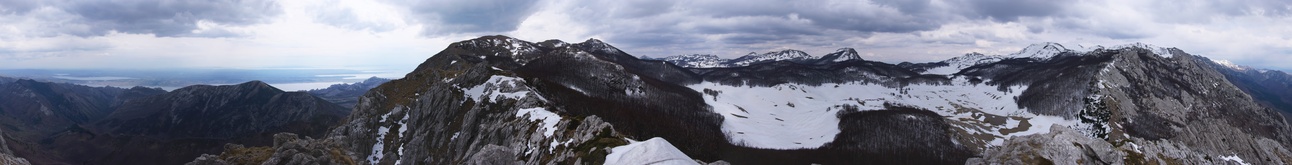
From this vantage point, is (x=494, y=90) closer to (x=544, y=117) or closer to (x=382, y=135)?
(x=382, y=135)

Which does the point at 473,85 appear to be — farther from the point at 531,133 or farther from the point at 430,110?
the point at 531,133

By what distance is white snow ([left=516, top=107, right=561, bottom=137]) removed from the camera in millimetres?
61263

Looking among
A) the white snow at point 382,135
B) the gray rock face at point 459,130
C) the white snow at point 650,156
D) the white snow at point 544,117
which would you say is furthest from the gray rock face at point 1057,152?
the white snow at point 382,135

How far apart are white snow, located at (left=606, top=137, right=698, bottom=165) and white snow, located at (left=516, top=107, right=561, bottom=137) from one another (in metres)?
19.8

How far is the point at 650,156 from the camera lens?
37469mm

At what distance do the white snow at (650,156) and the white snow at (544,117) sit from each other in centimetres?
1981

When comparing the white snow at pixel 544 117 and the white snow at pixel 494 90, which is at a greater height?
the white snow at pixel 494 90

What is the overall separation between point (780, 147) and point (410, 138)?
445ft

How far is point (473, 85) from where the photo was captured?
376 ft

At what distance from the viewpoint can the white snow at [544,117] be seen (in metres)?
61.3

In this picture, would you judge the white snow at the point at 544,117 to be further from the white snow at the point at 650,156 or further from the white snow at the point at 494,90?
the white snow at the point at 650,156

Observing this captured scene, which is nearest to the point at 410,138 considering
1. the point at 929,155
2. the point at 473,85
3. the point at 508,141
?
the point at 473,85

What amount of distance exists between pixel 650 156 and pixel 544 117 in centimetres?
3471

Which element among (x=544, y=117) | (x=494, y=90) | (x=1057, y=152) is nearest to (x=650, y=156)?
(x=544, y=117)
